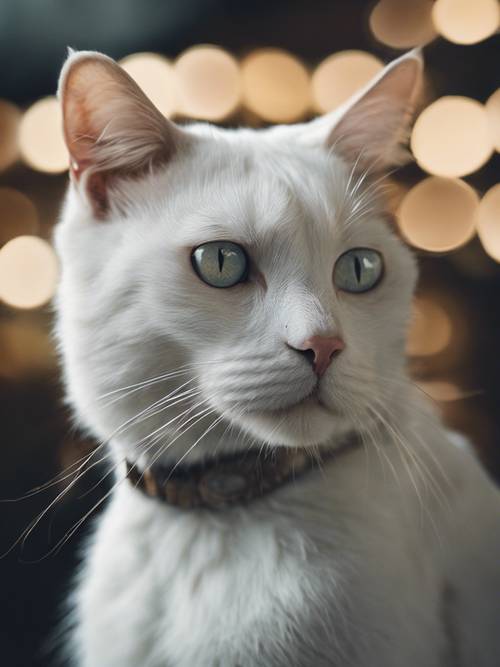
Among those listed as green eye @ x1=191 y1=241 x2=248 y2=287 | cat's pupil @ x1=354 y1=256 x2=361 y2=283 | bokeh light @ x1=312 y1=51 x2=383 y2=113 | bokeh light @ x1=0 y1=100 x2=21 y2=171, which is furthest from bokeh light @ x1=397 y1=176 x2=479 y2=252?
bokeh light @ x1=0 y1=100 x2=21 y2=171

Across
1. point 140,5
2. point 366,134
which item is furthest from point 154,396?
point 140,5

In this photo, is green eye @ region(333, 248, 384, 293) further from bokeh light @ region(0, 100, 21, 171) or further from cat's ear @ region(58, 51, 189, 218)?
bokeh light @ region(0, 100, 21, 171)

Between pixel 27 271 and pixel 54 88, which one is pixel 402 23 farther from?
pixel 27 271

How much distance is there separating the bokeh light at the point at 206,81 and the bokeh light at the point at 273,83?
0.09 ft

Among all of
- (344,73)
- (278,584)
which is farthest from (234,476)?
(344,73)

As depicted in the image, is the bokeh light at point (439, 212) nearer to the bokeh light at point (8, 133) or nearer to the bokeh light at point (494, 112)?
the bokeh light at point (494, 112)

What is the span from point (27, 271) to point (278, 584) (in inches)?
16.6

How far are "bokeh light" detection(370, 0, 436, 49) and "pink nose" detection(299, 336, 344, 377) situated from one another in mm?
502

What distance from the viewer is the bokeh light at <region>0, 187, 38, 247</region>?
0.78m

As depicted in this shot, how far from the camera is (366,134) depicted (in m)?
0.68

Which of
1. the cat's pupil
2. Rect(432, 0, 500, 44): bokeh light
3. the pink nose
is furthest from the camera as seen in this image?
Rect(432, 0, 500, 44): bokeh light

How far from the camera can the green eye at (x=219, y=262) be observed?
58 centimetres

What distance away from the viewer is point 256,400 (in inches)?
21.7

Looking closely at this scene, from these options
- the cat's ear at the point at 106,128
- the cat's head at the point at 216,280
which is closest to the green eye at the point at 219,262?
the cat's head at the point at 216,280
